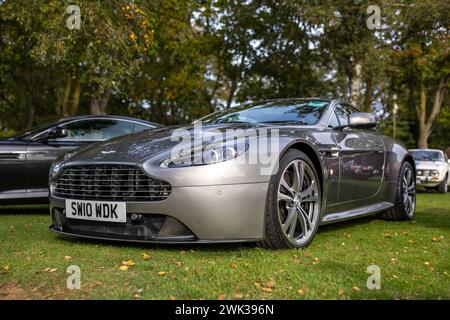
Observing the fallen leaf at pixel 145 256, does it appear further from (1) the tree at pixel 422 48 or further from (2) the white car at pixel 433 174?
(1) the tree at pixel 422 48

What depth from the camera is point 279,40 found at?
1916cm

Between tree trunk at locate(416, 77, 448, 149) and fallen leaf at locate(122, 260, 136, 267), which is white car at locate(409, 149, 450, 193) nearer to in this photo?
tree trunk at locate(416, 77, 448, 149)

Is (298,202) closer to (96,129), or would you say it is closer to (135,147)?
(135,147)

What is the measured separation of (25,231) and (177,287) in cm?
271

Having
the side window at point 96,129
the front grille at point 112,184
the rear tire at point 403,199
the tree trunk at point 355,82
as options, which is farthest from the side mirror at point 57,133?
the tree trunk at point 355,82

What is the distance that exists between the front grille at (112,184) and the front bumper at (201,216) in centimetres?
7

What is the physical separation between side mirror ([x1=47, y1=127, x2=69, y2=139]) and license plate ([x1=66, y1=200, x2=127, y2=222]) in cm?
255

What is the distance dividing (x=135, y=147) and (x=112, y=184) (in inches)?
15.2

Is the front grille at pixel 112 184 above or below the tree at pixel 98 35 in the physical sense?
below

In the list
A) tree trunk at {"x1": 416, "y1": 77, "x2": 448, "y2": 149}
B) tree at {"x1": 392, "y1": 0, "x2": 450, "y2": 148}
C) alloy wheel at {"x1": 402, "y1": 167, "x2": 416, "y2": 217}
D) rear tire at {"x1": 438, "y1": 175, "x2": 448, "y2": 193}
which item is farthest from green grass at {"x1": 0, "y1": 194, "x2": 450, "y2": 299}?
tree trunk at {"x1": 416, "y1": 77, "x2": 448, "y2": 149}

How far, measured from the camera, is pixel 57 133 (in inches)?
251

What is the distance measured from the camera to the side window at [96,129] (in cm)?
673

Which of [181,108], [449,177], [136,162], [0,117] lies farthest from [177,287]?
[0,117]

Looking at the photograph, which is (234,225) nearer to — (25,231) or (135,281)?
(135,281)
